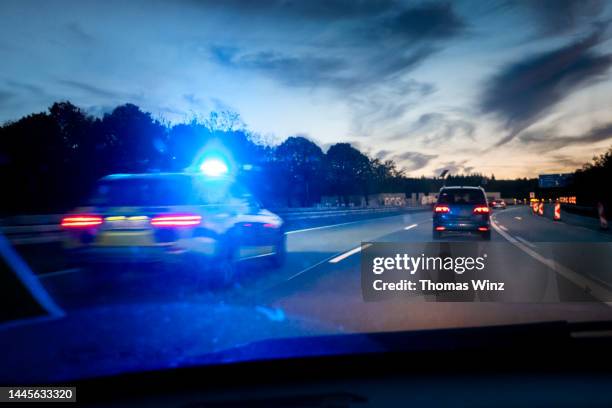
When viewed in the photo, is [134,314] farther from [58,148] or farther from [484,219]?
[58,148]

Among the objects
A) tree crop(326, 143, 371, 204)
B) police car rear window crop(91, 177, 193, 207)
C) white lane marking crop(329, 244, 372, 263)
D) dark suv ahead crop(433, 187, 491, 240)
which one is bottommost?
white lane marking crop(329, 244, 372, 263)

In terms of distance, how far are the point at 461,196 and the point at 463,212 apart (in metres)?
0.82

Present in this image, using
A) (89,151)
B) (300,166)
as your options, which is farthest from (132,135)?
(300,166)

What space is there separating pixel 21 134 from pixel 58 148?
471cm

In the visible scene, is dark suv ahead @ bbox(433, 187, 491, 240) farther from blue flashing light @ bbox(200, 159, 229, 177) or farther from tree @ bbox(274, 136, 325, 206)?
tree @ bbox(274, 136, 325, 206)

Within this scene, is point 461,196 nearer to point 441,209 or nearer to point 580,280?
point 441,209

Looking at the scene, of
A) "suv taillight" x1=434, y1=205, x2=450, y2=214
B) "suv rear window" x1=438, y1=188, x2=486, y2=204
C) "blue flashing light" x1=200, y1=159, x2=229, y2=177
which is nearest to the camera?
"blue flashing light" x1=200, y1=159, x2=229, y2=177

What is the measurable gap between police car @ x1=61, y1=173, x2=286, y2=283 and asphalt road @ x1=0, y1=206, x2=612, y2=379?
291 millimetres

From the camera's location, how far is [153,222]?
7422mm

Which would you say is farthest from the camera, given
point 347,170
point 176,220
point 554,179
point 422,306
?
point 347,170

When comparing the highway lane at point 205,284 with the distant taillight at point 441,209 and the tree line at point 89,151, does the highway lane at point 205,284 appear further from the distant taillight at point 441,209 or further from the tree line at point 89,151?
the tree line at point 89,151

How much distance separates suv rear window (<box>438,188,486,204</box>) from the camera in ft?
60.6

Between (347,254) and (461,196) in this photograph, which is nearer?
(347,254)

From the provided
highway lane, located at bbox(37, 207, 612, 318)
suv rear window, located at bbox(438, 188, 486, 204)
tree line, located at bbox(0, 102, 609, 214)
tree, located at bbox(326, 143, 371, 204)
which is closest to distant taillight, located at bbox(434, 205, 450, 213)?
suv rear window, located at bbox(438, 188, 486, 204)
